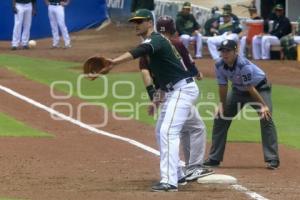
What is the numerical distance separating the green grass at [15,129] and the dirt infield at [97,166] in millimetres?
234

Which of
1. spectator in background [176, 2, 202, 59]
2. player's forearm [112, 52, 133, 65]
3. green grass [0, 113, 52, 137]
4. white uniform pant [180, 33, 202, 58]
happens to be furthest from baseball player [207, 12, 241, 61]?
player's forearm [112, 52, 133, 65]

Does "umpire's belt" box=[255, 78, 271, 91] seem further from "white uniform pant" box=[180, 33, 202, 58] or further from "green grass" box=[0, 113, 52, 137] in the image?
"white uniform pant" box=[180, 33, 202, 58]

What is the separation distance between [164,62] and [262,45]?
14581mm

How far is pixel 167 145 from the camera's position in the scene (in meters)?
9.26

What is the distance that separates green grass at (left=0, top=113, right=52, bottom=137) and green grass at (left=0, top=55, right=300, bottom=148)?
85.4 inches

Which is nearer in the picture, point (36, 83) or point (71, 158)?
point (71, 158)

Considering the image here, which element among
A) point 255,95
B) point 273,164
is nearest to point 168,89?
point 255,95

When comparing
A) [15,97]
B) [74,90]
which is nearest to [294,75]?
[74,90]

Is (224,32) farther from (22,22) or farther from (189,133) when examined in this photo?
(189,133)

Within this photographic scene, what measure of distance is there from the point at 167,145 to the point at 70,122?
590 centimetres

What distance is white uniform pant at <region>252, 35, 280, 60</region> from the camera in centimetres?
2348

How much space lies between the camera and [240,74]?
1070 cm

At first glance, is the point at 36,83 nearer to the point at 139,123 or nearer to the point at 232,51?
the point at 139,123

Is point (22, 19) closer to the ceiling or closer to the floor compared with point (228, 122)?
closer to the floor
